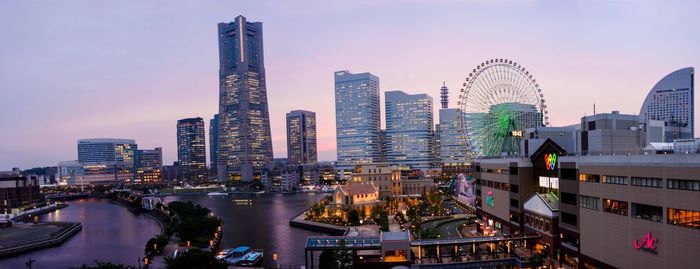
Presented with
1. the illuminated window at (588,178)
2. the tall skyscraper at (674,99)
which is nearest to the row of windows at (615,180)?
the illuminated window at (588,178)

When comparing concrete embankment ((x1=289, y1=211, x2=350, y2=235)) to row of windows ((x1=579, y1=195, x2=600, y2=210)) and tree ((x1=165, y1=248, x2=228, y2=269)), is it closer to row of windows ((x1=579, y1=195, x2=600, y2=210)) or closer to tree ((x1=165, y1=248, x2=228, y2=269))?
tree ((x1=165, y1=248, x2=228, y2=269))

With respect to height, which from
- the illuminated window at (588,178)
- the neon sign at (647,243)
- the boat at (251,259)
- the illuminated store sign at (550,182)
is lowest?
the boat at (251,259)

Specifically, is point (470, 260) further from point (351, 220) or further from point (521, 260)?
point (351, 220)

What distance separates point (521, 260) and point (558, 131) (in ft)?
44.7

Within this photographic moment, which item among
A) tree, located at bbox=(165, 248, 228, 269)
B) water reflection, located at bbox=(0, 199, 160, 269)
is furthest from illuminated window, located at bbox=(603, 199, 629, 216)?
water reflection, located at bbox=(0, 199, 160, 269)

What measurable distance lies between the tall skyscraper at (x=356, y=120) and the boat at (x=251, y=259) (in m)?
130

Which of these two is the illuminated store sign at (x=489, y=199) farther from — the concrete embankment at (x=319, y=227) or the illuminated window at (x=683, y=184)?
the illuminated window at (x=683, y=184)

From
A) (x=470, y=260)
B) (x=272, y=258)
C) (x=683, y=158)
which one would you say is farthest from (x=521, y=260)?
(x=272, y=258)

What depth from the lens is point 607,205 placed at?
23.5m

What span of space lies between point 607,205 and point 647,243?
359 cm

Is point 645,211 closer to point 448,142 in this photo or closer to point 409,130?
point 409,130

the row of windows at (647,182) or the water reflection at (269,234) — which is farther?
the water reflection at (269,234)

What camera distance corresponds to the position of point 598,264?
79.7 feet

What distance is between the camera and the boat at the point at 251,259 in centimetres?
3638
